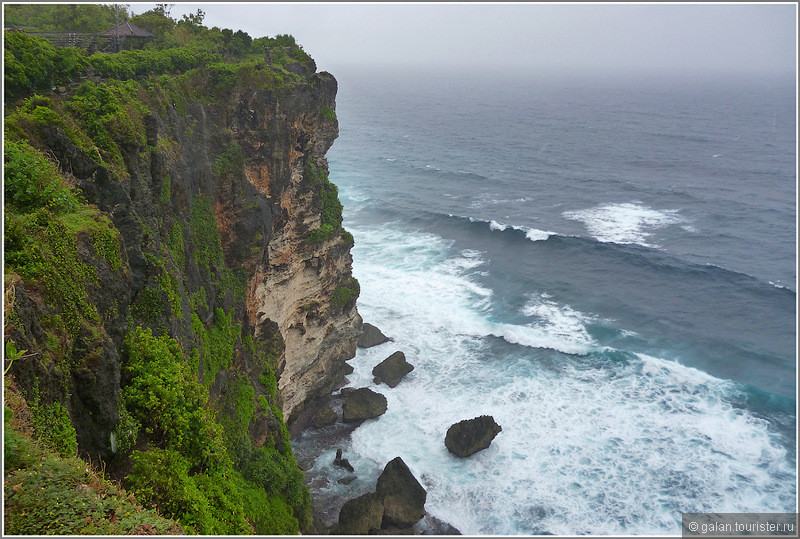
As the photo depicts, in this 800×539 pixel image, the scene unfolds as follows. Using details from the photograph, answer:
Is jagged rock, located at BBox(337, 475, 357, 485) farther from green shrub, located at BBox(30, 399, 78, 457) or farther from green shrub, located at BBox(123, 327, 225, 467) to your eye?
green shrub, located at BBox(30, 399, 78, 457)

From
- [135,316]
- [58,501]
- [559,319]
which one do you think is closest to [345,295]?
[559,319]

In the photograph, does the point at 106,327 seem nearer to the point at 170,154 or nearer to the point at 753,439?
the point at 170,154

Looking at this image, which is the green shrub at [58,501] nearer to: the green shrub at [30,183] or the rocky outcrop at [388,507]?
the green shrub at [30,183]

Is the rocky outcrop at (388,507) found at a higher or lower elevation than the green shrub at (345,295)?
lower

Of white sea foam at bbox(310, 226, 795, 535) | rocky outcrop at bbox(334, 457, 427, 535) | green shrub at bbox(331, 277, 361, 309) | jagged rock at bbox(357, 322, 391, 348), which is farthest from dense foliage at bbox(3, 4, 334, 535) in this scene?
jagged rock at bbox(357, 322, 391, 348)

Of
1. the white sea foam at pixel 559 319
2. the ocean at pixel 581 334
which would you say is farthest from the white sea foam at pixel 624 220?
the white sea foam at pixel 559 319

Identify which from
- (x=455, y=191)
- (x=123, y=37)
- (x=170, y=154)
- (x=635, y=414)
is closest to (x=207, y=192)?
(x=170, y=154)
